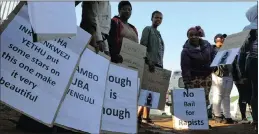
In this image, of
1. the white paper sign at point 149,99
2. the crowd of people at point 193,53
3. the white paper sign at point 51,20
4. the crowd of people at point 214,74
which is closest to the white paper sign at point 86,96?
the crowd of people at point 193,53

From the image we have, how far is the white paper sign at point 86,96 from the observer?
2.91 meters

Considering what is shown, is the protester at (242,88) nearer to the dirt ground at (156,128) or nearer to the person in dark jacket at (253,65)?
the dirt ground at (156,128)

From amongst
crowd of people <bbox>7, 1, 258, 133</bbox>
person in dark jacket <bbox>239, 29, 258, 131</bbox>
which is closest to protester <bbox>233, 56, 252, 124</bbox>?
crowd of people <bbox>7, 1, 258, 133</bbox>

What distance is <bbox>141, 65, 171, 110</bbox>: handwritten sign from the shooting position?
4711 millimetres

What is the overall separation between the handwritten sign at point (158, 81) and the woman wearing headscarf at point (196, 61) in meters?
0.42

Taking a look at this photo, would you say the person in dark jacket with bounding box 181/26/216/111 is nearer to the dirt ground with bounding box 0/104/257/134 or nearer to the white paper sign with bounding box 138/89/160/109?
the dirt ground with bounding box 0/104/257/134

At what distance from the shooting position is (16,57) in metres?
2.70

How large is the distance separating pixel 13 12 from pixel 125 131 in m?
1.34

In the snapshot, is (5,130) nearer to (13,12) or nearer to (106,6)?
(13,12)

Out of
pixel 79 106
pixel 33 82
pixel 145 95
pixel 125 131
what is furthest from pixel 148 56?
pixel 33 82

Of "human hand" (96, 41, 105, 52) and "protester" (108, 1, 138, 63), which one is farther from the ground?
"protester" (108, 1, 138, 63)

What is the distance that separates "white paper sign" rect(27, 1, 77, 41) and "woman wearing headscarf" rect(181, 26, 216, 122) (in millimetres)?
3031

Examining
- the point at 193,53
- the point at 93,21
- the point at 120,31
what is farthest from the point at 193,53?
the point at 93,21

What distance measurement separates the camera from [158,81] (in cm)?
482
